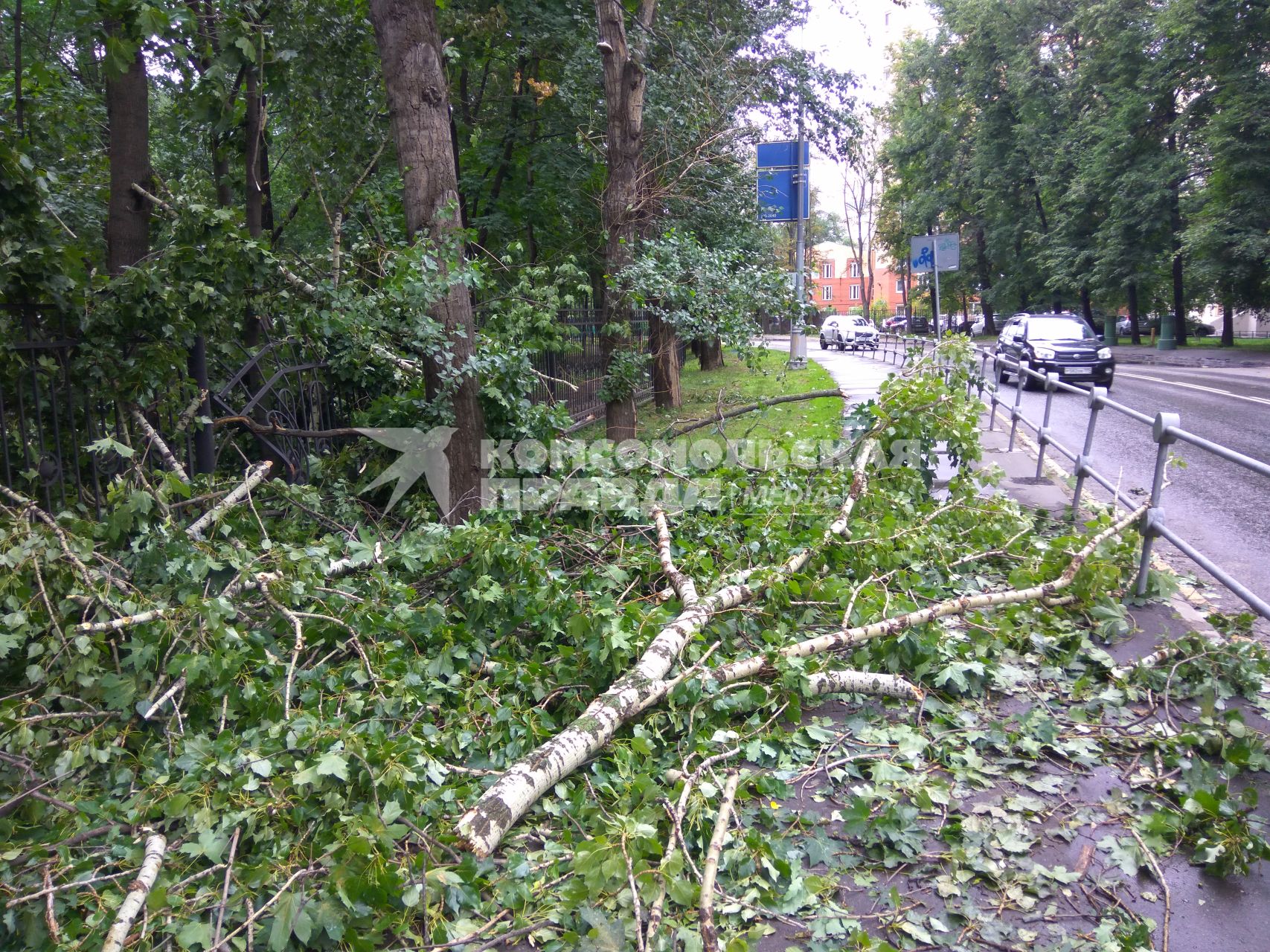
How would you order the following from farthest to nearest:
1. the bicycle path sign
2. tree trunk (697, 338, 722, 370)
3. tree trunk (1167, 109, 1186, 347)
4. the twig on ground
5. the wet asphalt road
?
tree trunk (1167, 109, 1186, 347) < tree trunk (697, 338, 722, 370) < the bicycle path sign < the wet asphalt road < the twig on ground

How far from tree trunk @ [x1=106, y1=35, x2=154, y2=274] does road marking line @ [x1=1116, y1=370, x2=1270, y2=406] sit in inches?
664

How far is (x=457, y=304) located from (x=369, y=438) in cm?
127

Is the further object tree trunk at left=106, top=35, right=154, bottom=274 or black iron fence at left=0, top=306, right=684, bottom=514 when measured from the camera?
tree trunk at left=106, top=35, right=154, bottom=274

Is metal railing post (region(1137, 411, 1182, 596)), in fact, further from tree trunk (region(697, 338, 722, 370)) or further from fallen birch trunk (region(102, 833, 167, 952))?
tree trunk (region(697, 338, 722, 370))

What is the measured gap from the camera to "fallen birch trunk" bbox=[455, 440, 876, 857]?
10.4ft

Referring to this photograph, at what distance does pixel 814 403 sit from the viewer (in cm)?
1530

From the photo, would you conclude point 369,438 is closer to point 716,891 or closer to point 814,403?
point 716,891

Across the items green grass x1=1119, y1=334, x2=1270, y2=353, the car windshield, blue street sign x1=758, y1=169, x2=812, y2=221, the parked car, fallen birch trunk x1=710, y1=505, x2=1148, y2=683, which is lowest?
fallen birch trunk x1=710, y1=505, x2=1148, y2=683

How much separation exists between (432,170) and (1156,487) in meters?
5.47

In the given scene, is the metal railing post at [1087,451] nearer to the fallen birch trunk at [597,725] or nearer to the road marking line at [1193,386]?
the fallen birch trunk at [597,725]

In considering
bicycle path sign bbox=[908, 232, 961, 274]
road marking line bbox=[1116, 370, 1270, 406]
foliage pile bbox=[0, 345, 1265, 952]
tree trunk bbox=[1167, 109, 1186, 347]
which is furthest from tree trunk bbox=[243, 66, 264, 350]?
tree trunk bbox=[1167, 109, 1186, 347]

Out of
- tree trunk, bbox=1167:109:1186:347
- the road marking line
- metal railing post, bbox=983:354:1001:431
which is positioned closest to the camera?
metal railing post, bbox=983:354:1001:431

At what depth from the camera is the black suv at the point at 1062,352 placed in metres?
18.5

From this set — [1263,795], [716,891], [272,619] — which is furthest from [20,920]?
[1263,795]
